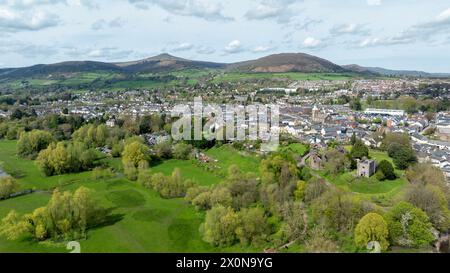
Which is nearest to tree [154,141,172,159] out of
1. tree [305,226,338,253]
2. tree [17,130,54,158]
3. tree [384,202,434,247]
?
tree [17,130,54,158]

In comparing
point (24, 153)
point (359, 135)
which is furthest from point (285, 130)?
point (24, 153)

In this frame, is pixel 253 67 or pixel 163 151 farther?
pixel 253 67

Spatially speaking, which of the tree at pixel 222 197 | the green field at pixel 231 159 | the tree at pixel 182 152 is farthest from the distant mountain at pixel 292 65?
the tree at pixel 222 197

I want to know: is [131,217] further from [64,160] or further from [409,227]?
[409,227]

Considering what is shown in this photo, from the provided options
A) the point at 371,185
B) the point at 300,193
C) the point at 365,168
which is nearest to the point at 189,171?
the point at 300,193

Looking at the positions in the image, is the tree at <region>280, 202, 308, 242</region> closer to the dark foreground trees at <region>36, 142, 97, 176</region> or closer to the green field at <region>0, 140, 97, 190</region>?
the green field at <region>0, 140, 97, 190</region>
